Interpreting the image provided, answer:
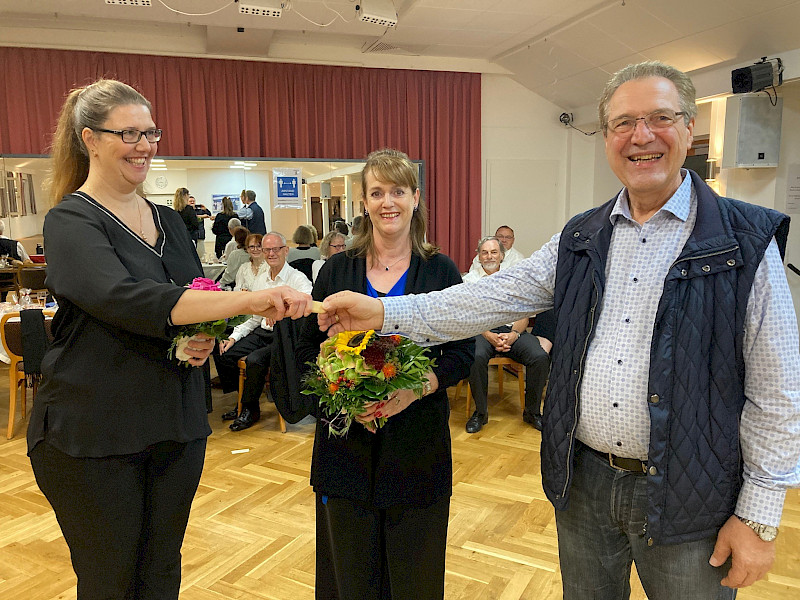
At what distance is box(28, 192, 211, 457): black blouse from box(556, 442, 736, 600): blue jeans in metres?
1.08

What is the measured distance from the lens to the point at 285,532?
3.20 metres

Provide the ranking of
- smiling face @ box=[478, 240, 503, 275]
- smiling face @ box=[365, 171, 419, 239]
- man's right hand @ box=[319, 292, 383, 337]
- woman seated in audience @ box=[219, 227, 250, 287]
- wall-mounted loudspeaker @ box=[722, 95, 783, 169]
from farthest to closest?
woman seated in audience @ box=[219, 227, 250, 287] < wall-mounted loudspeaker @ box=[722, 95, 783, 169] < smiling face @ box=[478, 240, 503, 275] < smiling face @ box=[365, 171, 419, 239] < man's right hand @ box=[319, 292, 383, 337]

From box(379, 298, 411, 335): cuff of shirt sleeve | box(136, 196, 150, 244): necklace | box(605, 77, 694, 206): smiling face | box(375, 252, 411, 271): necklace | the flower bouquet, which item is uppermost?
box(605, 77, 694, 206): smiling face

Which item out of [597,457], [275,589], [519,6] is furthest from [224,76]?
[597,457]

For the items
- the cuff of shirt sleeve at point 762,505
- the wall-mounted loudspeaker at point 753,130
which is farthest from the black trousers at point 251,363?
the wall-mounted loudspeaker at point 753,130

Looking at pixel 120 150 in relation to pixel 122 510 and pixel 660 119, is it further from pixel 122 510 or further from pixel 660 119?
pixel 660 119

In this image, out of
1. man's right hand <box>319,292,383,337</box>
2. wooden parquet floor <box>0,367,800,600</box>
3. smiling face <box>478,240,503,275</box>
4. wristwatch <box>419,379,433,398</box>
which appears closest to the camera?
man's right hand <box>319,292,383,337</box>

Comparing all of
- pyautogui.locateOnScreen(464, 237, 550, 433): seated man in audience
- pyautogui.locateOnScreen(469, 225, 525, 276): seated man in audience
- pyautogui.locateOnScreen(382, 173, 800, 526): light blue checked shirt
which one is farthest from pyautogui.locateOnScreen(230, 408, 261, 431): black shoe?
pyautogui.locateOnScreen(382, 173, 800, 526): light blue checked shirt

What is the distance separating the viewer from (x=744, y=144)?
616 centimetres

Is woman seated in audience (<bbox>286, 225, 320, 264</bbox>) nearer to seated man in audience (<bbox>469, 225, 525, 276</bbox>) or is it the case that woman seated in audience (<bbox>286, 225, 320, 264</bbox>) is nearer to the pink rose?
seated man in audience (<bbox>469, 225, 525, 276</bbox>)

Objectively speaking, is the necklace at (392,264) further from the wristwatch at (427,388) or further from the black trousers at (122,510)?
the black trousers at (122,510)

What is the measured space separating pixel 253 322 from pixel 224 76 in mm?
4319

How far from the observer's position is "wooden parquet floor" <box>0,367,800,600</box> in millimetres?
2684

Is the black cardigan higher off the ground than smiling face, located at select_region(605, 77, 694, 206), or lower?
lower
